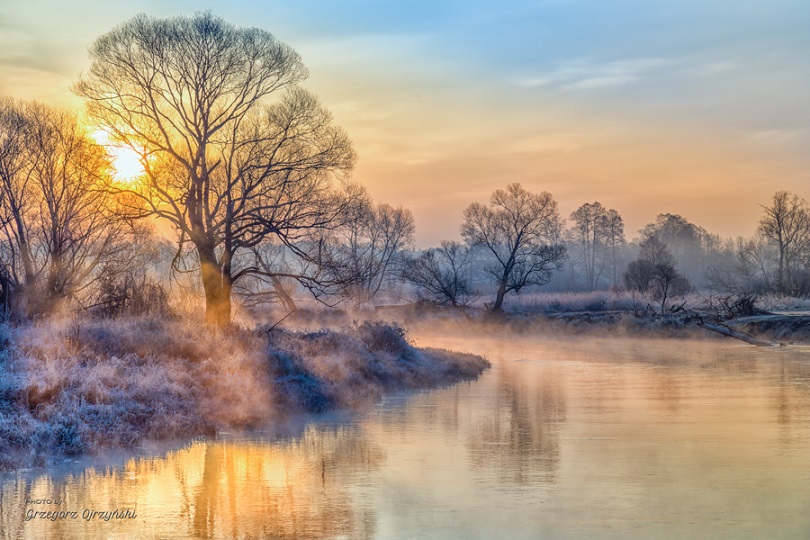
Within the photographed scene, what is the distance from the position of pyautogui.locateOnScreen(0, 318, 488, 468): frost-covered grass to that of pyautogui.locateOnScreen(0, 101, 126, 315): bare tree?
1392cm

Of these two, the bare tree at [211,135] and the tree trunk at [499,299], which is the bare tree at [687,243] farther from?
the bare tree at [211,135]

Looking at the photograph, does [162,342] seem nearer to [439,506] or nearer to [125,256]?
[439,506]

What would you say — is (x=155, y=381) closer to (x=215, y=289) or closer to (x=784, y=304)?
(x=215, y=289)

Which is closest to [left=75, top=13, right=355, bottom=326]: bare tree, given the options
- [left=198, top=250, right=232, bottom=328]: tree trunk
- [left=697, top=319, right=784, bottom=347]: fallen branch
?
[left=198, top=250, right=232, bottom=328]: tree trunk

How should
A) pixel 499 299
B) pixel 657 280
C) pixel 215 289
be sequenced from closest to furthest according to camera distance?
pixel 215 289
pixel 499 299
pixel 657 280

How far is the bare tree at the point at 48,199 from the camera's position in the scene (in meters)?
37.4

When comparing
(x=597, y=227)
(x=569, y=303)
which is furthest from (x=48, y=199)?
(x=597, y=227)

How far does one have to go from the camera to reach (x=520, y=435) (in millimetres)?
18953

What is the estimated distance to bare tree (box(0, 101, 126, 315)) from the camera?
37375 millimetres

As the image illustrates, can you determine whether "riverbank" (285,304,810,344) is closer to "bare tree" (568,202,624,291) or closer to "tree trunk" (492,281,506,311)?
"tree trunk" (492,281,506,311)

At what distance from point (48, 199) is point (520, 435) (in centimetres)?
2724

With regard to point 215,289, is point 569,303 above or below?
below

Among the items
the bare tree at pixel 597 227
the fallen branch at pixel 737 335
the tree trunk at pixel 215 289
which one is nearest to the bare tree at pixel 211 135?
the tree trunk at pixel 215 289

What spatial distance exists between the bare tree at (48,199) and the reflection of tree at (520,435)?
65.3ft
